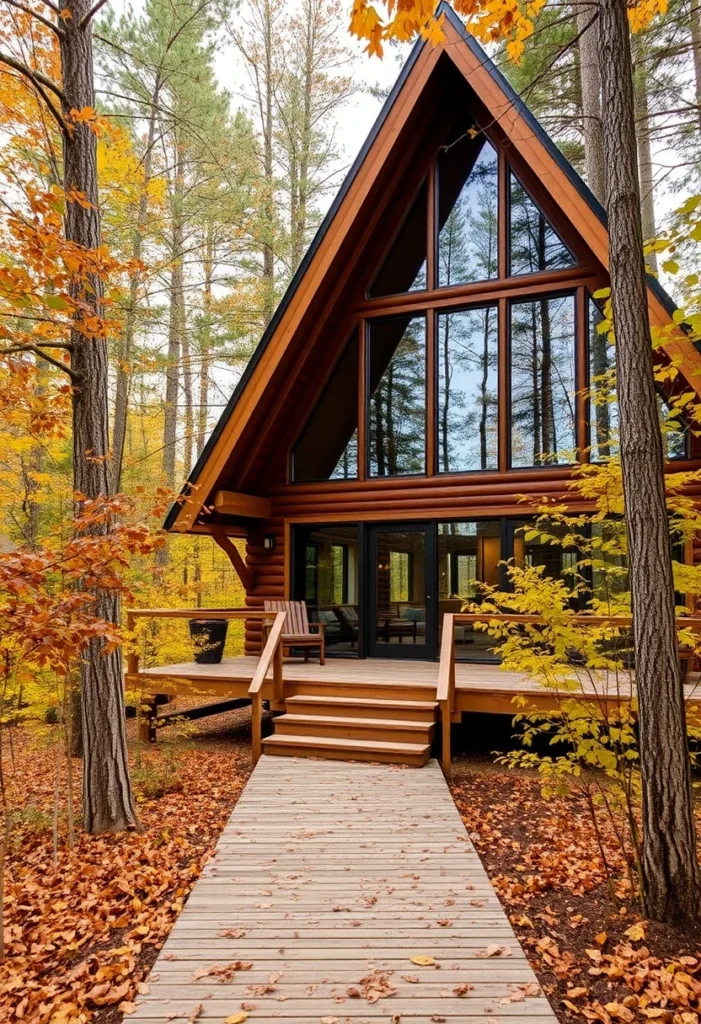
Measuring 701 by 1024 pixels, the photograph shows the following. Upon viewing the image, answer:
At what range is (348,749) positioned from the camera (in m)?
6.29

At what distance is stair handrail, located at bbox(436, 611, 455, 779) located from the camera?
614 cm

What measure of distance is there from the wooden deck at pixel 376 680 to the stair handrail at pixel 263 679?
168mm

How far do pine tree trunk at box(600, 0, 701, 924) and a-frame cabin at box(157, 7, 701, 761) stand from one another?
14.6 feet

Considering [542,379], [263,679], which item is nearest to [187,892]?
[263,679]

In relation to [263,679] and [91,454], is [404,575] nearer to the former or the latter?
[263,679]

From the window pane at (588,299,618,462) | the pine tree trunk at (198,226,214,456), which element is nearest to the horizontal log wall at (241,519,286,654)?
the window pane at (588,299,618,462)

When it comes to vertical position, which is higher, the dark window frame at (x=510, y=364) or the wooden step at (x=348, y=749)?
the dark window frame at (x=510, y=364)

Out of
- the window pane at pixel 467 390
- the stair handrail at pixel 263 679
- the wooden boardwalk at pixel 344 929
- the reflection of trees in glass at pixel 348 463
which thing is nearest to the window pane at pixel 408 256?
the window pane at pixel 467 390

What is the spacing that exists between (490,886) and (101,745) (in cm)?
313

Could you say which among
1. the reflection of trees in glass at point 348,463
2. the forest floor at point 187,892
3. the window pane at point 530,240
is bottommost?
the forest floor at point 187,892

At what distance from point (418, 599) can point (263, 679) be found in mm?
2909

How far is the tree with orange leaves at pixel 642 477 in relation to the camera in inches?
133

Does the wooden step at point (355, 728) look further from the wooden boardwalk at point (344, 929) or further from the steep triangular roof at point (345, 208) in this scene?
the steep triangular roof at point (345, 208)

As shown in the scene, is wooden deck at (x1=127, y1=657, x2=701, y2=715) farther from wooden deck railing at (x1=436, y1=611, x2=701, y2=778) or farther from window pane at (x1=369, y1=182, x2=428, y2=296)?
window pane at (x1=369, y1=182, x2=428, y2=296)
